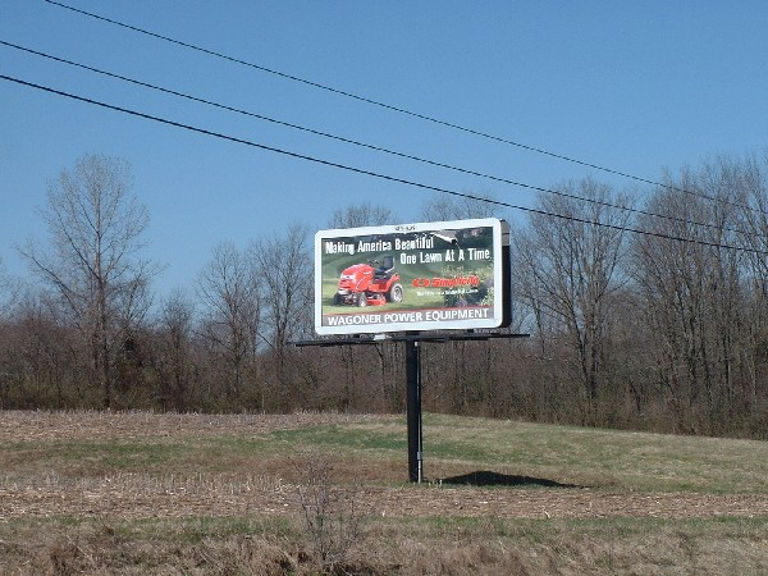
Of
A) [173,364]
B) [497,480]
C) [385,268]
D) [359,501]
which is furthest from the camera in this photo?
[173,364]

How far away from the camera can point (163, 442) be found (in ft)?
112

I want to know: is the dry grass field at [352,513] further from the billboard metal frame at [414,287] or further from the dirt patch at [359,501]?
the billboard metal frame at [414,287]

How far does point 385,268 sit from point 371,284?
556 millimetres

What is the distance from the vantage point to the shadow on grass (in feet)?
92.1

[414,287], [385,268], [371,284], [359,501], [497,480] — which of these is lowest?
[497,480]

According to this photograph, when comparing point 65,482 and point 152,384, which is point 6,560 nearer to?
point 65,482

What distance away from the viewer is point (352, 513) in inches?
525

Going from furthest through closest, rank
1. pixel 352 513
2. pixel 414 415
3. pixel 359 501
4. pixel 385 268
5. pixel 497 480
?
pixel 497 480 < pixel 385 268 < pixel 414 415 < pixel 359 501 < pixel 352 513

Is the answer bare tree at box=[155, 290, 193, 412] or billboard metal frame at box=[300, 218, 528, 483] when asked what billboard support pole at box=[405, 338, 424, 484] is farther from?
bare tree at box=[155, 290, 193, 412]

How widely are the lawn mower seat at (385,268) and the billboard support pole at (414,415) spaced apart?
1.85 meters

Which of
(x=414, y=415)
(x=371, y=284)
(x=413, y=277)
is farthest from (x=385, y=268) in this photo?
(x=414, y=415)

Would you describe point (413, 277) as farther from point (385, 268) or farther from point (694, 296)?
point (694, 296)

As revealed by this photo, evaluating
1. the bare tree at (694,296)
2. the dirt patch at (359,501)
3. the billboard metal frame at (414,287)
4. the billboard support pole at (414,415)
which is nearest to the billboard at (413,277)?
the billboard metal frame at (414,287)

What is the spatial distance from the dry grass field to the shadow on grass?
0.10 m
